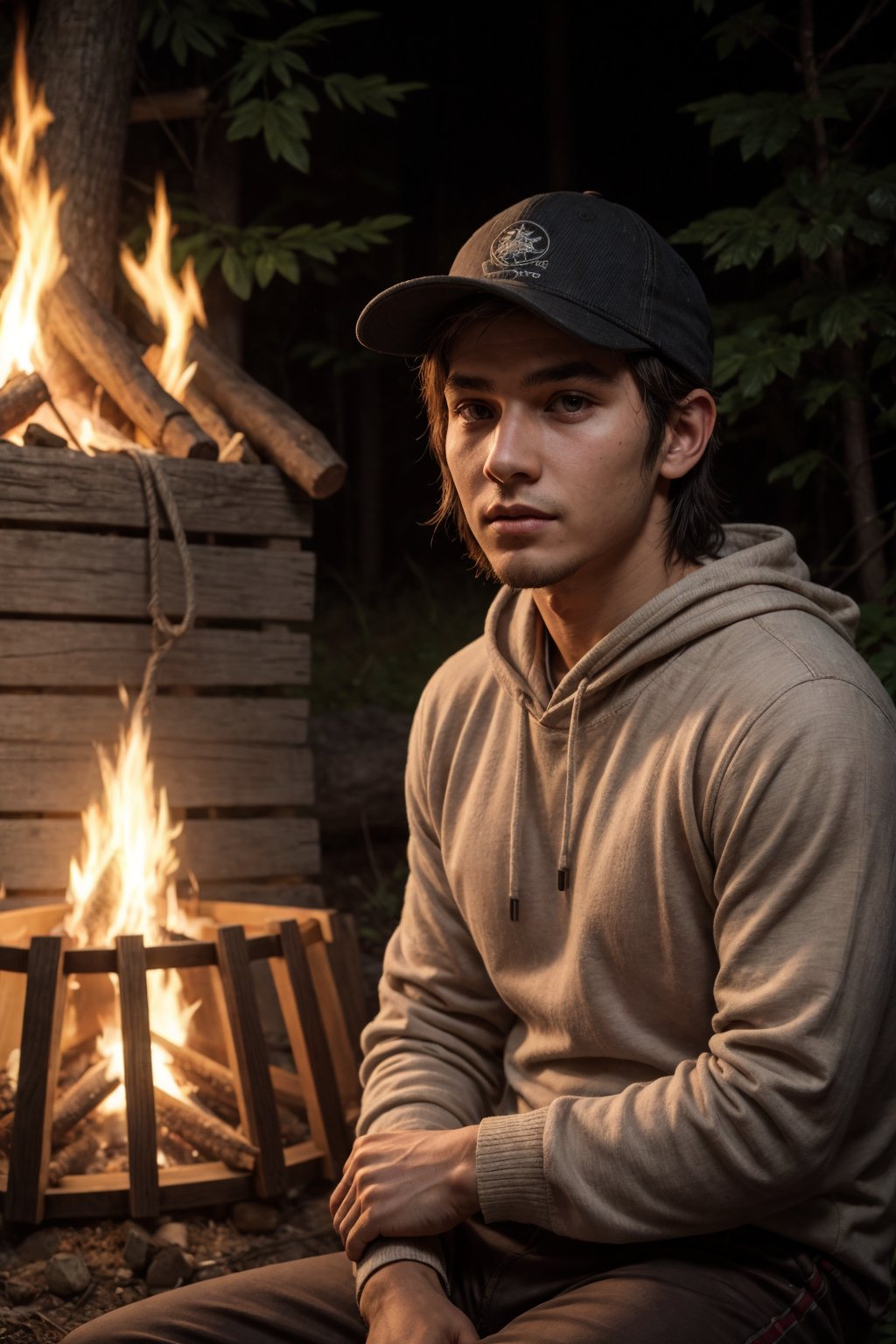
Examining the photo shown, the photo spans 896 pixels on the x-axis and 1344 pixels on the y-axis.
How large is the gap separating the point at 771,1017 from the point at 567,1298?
518mm

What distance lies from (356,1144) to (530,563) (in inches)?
39.3

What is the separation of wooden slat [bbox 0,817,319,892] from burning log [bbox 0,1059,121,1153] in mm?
667

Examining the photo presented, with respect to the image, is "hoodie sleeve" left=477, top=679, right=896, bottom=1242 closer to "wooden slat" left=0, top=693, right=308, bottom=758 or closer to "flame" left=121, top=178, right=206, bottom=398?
"wooden slat" left=0, top=693, right=308, bottom=758

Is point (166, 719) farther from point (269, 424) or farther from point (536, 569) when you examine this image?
point (536, 569)

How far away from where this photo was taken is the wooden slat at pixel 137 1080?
3.01 meters

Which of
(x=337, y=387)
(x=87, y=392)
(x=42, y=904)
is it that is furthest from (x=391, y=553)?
(x=42, y=904)

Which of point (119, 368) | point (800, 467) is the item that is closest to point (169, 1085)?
point (119, 368)

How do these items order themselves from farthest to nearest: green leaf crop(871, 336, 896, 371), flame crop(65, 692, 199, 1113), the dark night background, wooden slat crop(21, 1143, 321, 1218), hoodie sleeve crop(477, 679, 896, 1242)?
1. the dark night background
2. green leaf crop(871, 336, 896, 371)
3. flame crop(65, 692, 199, 1113)
4. wooden slat crop(21, 1143, 321, 1218)
5. hoodie sleeve crop(477, 679, 896, 1242)

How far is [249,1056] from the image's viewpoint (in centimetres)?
316

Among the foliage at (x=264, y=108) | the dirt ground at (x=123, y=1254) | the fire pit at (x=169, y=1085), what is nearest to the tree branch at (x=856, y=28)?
the foliage at (x=264, y=108)

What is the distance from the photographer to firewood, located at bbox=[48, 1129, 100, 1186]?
10.1 feet

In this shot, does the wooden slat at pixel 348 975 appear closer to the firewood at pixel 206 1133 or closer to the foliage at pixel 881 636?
the firewood at pixel 206 1133

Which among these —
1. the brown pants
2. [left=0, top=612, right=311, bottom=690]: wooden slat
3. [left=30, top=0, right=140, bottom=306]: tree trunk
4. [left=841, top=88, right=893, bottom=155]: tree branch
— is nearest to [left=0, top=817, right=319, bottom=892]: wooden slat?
[left=0, top=612, right=311, bottom=690]: wooden slat

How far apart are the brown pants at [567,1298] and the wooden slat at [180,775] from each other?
193cm
